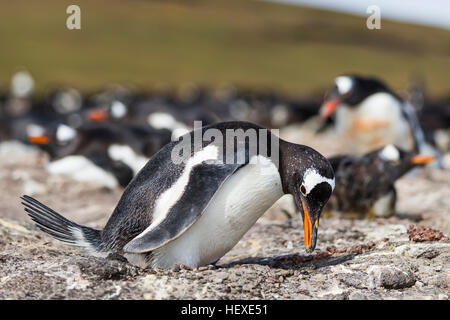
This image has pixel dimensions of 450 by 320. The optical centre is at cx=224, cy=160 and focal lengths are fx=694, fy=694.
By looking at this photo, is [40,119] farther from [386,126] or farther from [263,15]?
[263,15]

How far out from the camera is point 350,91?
10.0 metres

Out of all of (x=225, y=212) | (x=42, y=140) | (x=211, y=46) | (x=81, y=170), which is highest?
(x=211, y=46)

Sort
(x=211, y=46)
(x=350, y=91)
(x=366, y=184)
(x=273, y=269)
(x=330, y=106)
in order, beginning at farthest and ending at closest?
(x=211, y=46)
(x=350, y=91)
(x=330, y=106)
(x=366, y=184)
(x=273, y=269)

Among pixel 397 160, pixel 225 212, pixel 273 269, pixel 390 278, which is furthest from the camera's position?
pixel 397 160

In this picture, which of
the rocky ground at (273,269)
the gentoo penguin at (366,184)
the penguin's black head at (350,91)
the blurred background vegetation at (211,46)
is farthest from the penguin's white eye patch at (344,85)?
the blurred background vegetation at (211,46)

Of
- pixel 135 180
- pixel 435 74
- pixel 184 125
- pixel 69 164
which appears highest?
pixel 435 74

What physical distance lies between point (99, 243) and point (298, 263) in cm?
140

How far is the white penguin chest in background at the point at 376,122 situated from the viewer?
1019cm

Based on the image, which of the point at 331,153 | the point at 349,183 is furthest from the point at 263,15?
the point at 349,183

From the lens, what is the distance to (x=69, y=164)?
981cm

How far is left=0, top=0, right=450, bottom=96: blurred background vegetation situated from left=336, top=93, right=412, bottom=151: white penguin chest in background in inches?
1449

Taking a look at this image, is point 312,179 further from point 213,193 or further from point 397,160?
point 397,160

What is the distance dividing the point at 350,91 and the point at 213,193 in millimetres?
6144

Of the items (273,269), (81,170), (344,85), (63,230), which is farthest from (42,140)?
(273,269)
